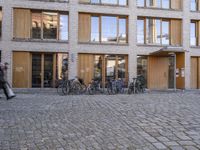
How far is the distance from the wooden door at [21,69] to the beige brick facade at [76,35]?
400 millimetres

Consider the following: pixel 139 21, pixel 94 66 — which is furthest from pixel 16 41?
pixel 139 21

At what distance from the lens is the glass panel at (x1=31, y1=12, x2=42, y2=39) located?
79.4 feet

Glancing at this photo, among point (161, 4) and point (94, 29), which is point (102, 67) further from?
point (161, 4)

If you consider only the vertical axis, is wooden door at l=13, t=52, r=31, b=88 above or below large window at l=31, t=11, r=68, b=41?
below

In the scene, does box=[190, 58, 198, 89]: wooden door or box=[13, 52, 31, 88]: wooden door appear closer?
box=[13, 52, 31, 88]: wooden door

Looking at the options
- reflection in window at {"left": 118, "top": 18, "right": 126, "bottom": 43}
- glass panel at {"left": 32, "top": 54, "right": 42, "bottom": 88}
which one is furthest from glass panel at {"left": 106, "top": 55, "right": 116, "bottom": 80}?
glass panel at {"left": 32, "top": 54, "right": 42, "bottom": 88}

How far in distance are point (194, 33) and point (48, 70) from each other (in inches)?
521

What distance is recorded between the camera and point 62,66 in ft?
80.3

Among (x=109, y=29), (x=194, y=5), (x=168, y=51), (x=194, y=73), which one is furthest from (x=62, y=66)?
(x=194, y=5)

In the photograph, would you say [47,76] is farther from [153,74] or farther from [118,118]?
[118,118]

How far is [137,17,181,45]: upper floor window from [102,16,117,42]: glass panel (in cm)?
208

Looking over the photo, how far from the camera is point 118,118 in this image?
8.51 meters

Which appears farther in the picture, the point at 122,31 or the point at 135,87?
the point at 122,31

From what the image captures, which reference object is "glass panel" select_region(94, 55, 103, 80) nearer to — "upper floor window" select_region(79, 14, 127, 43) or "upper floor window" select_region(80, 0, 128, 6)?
"upper floor window" select_region(79, 14, 127, 43)
